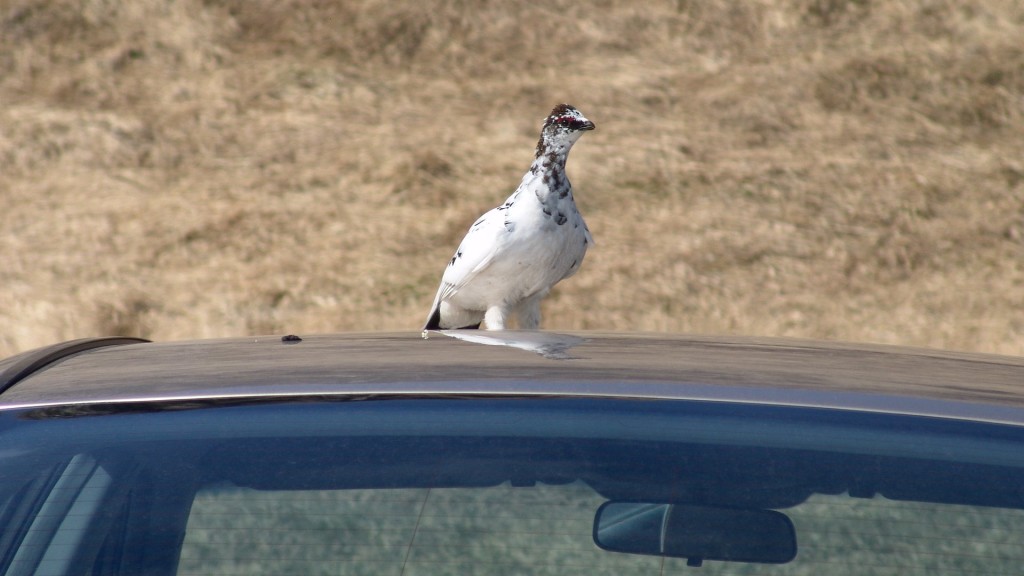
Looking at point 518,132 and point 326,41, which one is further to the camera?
point 326,41

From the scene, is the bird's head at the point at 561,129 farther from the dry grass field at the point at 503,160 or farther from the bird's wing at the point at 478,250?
the dry grass field at the point at 503,160

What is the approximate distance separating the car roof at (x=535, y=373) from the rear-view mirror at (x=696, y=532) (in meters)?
0.18

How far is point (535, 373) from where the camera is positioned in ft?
6.17

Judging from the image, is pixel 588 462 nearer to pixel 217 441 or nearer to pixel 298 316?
pixel 217 441

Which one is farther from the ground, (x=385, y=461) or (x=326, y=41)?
(x=326, y=41)

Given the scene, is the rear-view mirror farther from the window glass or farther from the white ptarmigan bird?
the white ptarmigan bird

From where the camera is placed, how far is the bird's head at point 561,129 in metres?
4.98

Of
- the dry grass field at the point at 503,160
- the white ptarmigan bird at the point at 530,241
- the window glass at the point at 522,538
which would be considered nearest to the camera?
the window glass at the point at 522,538

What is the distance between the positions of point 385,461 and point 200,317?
24.6 feet

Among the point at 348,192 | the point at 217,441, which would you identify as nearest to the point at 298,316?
the point at 348,192

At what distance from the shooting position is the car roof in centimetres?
180

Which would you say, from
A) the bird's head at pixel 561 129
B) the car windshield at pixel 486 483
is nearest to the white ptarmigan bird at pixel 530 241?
the bird's head at pixel 561 129

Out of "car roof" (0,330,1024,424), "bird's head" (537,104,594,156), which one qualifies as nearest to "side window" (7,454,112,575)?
"car roof" (0,330,1024,424)

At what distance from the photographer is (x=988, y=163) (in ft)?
34.8
